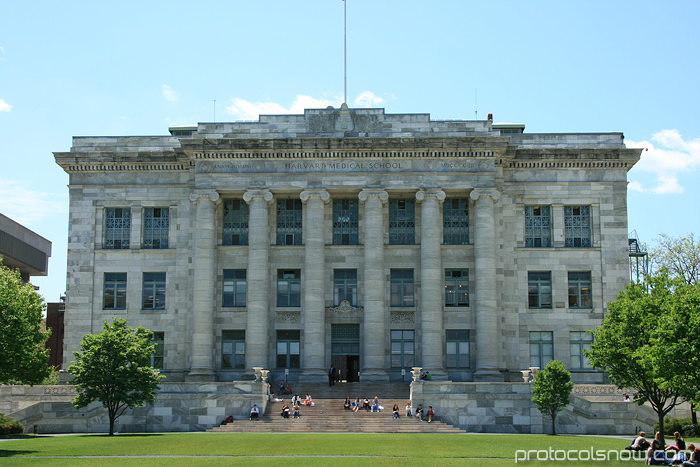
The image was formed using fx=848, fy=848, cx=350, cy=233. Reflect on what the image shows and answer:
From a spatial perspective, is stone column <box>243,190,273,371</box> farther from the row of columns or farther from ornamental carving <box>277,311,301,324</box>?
ornamental carving <box>277,311,301,324</box>

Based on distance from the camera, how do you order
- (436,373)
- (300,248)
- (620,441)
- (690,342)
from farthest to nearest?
(300,248), (436,373), (620,441), (690,342)

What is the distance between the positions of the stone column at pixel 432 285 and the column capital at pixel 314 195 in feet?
21.0

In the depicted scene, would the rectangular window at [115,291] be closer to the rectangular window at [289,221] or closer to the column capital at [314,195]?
the rectangular window at [289,221]

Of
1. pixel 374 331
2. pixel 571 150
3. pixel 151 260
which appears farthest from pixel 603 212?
pixel 151 260

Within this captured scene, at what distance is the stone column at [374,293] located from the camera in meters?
57.5

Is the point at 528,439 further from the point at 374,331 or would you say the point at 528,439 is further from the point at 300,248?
the point at 300,248

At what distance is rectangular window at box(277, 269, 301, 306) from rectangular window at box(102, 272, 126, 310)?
1140 cm

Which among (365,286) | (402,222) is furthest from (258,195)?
(402,222)

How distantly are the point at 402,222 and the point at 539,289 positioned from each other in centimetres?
1097

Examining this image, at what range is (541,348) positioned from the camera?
60.2 m

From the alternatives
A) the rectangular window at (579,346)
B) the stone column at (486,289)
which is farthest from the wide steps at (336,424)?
the rectangular window at (579,346)

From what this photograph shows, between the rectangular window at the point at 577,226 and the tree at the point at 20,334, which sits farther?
the rectangular window at the point at 577,226

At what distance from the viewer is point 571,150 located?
61.4m

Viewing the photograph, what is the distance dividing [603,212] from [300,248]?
22168mm
